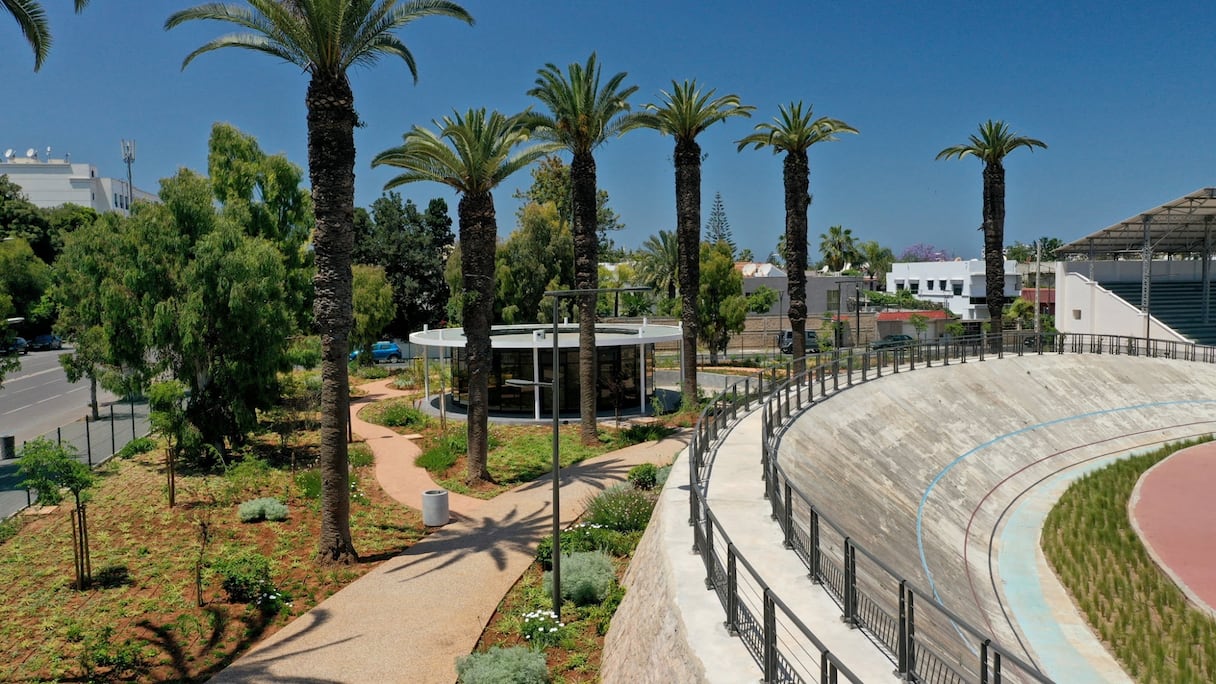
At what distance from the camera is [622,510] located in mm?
17484

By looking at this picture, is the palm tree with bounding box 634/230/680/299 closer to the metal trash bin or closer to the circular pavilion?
the circular pavilion

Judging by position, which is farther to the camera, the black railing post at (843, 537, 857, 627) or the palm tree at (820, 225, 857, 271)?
the palm tree at (820, 225, 857, 271)

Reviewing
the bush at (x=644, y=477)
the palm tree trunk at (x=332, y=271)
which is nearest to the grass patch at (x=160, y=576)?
the palm tree trunk at (x=332, y=271)

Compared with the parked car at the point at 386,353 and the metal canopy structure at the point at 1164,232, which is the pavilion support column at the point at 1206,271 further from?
the parked car at the point at 386,353

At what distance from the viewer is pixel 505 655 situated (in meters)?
11.3

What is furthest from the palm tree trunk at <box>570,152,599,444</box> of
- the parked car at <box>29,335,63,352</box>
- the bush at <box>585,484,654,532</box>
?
the parked car at <box>29,335,63,352</box>

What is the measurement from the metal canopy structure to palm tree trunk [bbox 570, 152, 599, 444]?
34.0m

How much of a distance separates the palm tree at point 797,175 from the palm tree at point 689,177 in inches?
162

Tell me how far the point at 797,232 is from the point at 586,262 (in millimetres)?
13123

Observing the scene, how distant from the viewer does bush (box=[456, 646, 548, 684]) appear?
10.7m

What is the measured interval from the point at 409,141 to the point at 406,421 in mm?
12555

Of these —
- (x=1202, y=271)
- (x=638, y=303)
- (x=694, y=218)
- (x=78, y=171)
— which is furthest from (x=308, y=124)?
(x=78, y=171)

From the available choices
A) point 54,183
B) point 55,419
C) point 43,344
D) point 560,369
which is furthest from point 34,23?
point 54,183

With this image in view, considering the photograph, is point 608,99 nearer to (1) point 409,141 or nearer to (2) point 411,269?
(1) point 409,141
